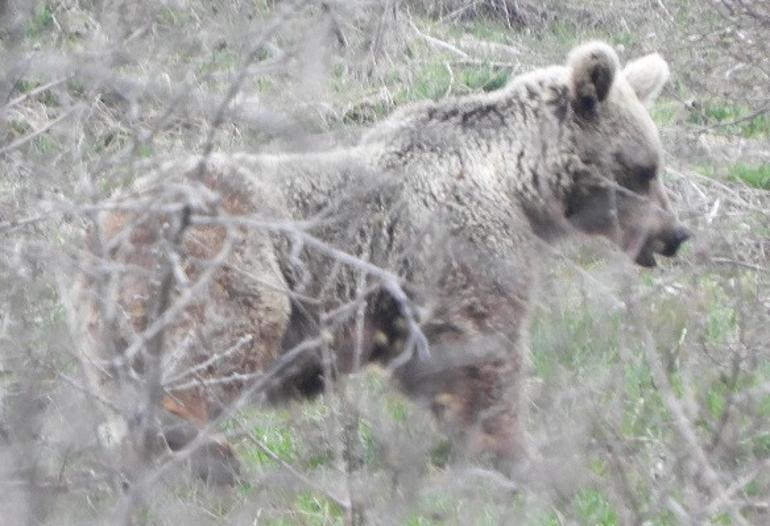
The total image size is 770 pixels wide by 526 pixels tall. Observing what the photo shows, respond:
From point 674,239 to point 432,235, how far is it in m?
1.34

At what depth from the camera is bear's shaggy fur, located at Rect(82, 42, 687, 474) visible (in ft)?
18.0

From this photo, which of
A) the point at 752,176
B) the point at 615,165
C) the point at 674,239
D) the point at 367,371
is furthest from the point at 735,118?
the point at 367,371

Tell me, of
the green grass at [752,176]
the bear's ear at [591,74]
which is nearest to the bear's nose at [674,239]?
the bear's ear at [591,74]

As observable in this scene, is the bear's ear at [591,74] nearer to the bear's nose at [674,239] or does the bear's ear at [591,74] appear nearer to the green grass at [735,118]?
the bear's nose at [674,239]

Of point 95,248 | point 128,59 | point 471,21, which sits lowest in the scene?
point 471,21

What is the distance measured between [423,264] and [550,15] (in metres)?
6.49

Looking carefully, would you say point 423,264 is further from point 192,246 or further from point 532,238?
point 192,246

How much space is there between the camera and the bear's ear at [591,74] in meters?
6.55

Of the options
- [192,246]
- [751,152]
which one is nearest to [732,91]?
[751,152]

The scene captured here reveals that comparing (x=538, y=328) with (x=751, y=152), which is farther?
(x=751, y=152)

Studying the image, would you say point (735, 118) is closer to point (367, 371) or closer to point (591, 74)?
point (591, 74)

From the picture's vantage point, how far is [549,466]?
399 centimetres

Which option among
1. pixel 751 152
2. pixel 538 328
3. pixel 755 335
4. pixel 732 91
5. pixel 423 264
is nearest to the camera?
pixel 755 335

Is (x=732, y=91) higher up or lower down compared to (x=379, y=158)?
lower down
